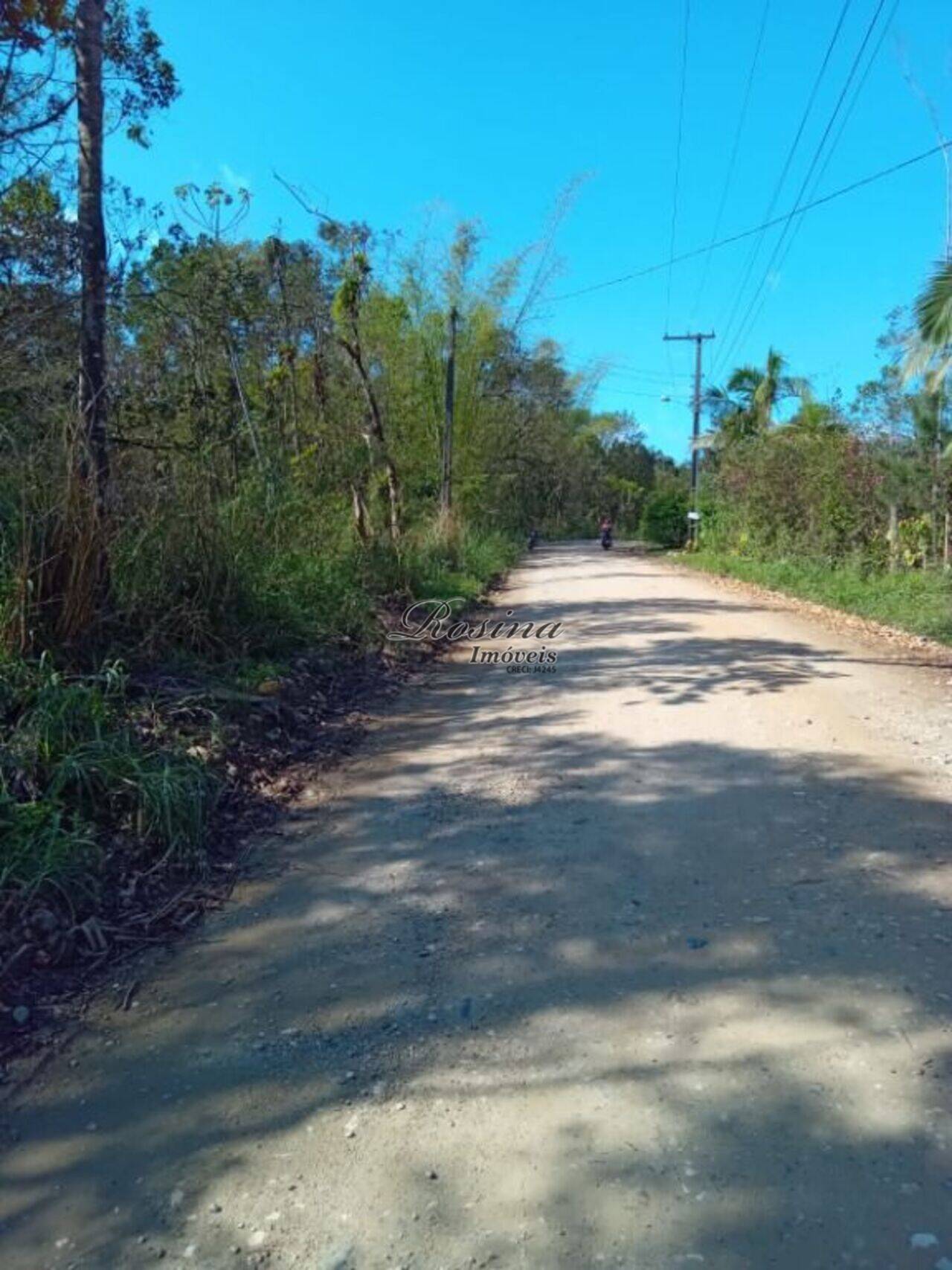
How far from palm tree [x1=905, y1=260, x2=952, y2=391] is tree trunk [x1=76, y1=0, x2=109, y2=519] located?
8182mm

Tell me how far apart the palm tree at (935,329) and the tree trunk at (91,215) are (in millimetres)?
8182

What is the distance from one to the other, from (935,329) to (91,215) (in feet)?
27.3

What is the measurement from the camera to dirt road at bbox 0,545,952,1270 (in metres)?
2.10

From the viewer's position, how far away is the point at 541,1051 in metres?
2.71

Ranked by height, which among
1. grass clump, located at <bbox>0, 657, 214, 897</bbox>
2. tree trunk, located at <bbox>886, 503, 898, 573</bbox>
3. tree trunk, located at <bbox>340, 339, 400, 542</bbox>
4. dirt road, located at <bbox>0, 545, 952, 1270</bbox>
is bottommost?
dirt road, located at <bbox>0, 545, 952, 1270</bbox>

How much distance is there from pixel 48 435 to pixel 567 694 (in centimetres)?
421

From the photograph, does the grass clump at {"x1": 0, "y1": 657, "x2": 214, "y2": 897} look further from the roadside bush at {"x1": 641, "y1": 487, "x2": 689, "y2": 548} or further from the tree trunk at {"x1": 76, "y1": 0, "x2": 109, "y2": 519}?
the roadside bush at {"x1": 641, "y1": 487, "x2": 689, "y2": 548}

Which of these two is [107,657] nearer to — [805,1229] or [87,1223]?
[87,1223]

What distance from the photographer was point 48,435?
5566mm

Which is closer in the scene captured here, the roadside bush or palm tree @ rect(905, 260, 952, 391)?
palm tree @ rect(905, 260, 952, 391)

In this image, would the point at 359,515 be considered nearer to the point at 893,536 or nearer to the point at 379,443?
the point at 379,443

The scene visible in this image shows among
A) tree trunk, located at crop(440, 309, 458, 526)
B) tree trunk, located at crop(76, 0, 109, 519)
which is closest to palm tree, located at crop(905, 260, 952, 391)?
tree trunk, located at crop(76, 0, 109, 519)

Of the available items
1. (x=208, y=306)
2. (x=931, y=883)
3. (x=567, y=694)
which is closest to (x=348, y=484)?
(x=208, y=306)

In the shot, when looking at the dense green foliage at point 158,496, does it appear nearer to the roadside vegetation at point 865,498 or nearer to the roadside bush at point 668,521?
the roadside vegetation at point 865,498
